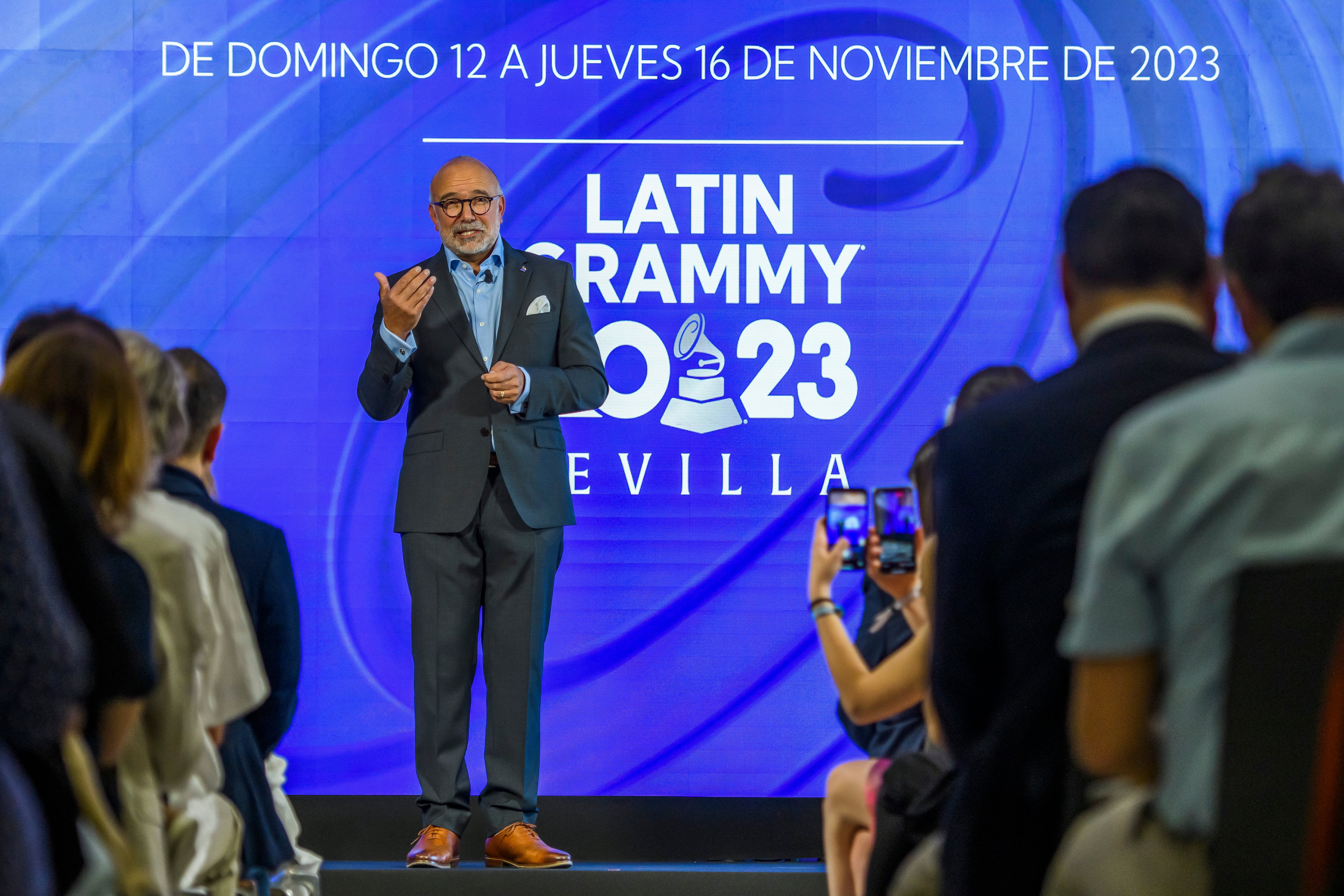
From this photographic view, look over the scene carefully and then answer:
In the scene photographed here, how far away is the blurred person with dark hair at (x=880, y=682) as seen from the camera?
2.45 m

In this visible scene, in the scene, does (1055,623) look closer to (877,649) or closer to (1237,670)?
(1237,670)

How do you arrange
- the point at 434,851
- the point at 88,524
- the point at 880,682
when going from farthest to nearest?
the point at 434,851 < the point at 880,682 < the point at 88,524

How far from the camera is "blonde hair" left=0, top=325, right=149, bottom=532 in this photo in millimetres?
1853

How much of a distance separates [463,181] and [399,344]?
1.63ft

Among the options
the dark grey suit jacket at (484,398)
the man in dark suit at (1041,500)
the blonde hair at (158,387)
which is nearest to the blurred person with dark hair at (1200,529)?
the man in dark suit at (1041,500)

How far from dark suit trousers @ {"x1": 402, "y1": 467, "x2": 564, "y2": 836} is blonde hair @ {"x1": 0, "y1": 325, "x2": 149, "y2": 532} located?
1.97 m

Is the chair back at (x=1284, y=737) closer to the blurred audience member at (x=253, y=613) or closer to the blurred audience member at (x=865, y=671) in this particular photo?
the blurred audience member at (x=865, y=671)

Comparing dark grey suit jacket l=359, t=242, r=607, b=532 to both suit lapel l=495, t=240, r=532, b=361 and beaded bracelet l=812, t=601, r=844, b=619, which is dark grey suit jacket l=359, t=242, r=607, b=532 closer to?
suit lapel l=495, t=240, r=532, b=361

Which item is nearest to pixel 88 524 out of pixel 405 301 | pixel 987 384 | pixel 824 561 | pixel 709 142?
pixel 824 561

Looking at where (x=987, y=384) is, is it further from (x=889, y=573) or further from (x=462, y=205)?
(x=462, y=205)

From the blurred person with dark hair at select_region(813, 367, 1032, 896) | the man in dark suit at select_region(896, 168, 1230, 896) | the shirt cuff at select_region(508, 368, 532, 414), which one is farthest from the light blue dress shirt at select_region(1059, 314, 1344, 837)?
the shirt cuff at select_region(508, 368, 532, 414)

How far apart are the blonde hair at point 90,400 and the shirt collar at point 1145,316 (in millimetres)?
1254

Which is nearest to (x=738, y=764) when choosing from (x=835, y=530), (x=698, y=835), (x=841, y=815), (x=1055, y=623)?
(x=698, y=835)

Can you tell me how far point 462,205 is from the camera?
12.7 ft
